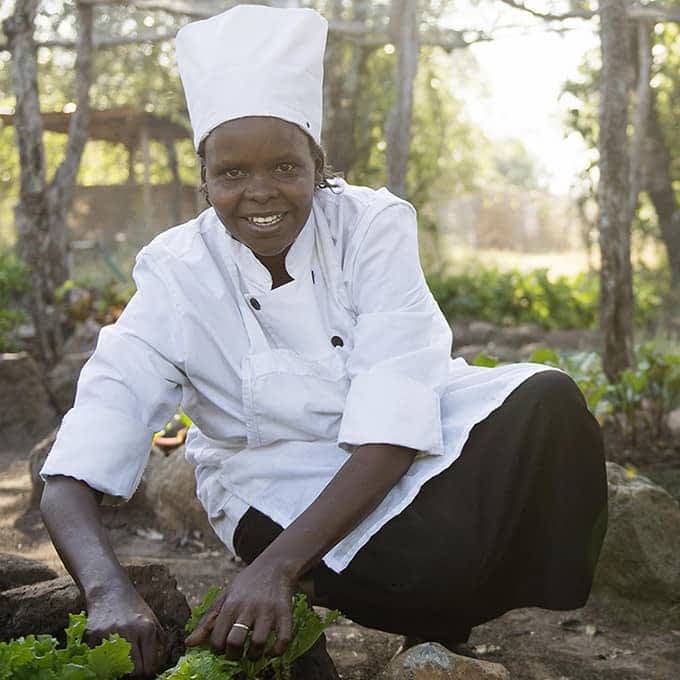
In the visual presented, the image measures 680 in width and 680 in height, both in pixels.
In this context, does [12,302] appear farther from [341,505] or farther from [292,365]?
[341,505]

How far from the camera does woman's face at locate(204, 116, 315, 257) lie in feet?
7.39

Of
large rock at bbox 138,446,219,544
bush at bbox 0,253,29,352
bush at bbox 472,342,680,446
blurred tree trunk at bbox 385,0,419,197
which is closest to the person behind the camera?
large rock at bbox 138,446,219,544

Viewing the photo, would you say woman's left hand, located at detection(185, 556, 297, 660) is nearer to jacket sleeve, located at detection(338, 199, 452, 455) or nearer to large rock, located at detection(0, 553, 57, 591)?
jacket sleeve, located at detection(338, 199, 452, 455)

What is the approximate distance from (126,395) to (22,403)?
4327mm

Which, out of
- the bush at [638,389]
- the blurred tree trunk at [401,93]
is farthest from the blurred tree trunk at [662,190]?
the bush at [638,389]

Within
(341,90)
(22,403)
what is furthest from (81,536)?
(341,90)

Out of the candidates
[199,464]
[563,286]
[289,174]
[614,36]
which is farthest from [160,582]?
[563,286]

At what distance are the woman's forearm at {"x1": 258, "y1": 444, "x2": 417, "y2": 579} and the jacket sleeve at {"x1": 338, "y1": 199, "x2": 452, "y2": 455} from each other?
4 cm

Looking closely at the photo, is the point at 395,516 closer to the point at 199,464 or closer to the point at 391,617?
the point at 391,617

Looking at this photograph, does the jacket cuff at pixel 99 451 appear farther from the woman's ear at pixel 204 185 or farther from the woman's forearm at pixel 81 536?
the woman's ear at pixel 204 185

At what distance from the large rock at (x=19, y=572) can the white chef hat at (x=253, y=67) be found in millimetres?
1105

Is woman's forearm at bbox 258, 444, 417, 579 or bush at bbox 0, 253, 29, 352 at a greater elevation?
woman's forearm at bbox 258, 444, 417, 579

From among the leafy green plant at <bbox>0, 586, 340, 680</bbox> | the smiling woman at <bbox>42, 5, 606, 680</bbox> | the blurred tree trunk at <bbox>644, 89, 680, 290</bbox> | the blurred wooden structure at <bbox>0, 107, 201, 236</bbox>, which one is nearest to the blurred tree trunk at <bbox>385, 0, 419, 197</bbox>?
the blurred tree trunk at <bbox>644, 89, 680, 290</bbox>

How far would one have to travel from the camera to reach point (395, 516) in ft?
7.68
